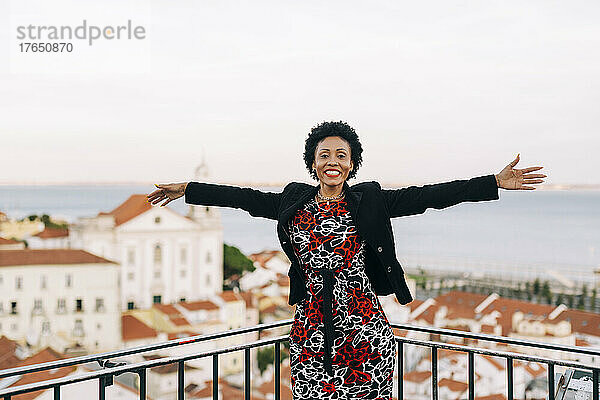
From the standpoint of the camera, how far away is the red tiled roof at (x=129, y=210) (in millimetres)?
14617

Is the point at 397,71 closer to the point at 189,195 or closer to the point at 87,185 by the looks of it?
the point at 87,185

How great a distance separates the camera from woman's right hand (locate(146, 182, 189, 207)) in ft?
6.64

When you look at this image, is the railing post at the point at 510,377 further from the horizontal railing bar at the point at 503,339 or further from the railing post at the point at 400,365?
the railing post at the point at 400,365

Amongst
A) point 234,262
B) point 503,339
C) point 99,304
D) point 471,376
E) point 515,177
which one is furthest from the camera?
point 234,262

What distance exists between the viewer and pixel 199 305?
15.4m

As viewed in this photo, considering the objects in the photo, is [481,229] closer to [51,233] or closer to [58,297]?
[51,233]

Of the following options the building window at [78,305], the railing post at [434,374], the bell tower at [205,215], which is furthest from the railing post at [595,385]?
the building window at [78,305]

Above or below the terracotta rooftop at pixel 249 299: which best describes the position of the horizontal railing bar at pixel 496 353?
above

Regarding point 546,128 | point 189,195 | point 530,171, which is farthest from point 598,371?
point 546,128

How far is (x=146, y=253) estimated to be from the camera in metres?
15.0

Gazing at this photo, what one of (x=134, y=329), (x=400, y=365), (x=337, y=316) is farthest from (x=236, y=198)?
(x=134, y=329)

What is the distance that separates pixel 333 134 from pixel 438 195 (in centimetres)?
38

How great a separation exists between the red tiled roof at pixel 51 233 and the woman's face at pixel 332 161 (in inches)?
559

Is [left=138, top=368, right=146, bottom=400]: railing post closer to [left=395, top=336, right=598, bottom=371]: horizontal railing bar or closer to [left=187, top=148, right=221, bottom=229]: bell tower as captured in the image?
[left=395, top=336, right=598, bottom=371]: horizontal railing bar
